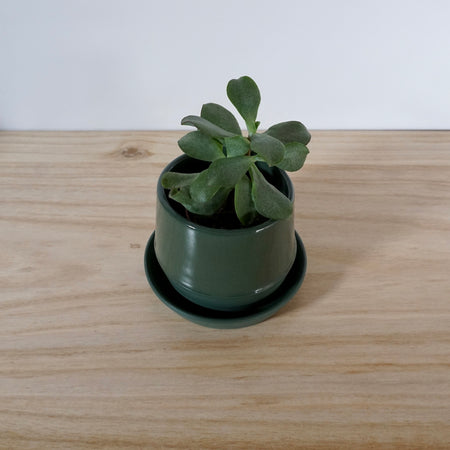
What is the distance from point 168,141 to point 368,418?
1.37 ft

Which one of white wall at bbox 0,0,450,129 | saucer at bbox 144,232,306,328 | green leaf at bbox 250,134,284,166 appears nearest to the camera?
green leaf at bbox 250,134,284,166

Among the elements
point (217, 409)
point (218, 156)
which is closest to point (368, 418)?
point (217, 409)

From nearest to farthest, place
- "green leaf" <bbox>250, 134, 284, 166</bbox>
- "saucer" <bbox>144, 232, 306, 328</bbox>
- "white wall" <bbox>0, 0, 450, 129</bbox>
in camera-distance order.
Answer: "green leaf" <bbox>250, 134, 284, 166</bbox> → "saucer" <bbox>144, 232, 306, 328</bbox> → "white wall" <bbox>0, 0, 450, 129</bbox>

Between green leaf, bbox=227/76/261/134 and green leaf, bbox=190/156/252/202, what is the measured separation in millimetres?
49

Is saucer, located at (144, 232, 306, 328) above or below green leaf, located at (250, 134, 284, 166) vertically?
below

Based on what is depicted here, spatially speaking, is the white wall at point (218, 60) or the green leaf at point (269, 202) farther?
the white wall at point (218, 60)

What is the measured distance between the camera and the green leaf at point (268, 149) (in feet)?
1.29

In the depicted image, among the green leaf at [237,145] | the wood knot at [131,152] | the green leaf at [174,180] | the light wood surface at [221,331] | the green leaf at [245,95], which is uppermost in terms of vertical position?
Result: the green leaf at [245,95]

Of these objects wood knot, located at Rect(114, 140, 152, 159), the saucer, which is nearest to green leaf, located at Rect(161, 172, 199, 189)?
the saucer

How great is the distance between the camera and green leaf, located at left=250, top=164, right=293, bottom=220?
1.38ft

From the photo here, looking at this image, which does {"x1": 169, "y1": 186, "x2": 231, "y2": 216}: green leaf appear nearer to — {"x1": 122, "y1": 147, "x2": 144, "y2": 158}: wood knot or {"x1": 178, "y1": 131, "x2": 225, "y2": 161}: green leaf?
{"x1": 178, "y1": 131, "x2": 225, "y2": 161}: green leaf

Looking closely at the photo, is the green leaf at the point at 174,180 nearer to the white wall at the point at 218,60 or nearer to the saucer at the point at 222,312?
the saucer at the point at 222,312

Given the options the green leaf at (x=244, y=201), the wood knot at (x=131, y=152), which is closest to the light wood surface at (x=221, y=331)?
the wood knot at (x=131, y=152)

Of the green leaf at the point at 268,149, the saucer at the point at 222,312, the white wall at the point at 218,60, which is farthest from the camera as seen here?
the white wall at the point at 218,60
